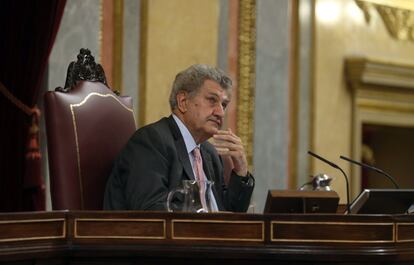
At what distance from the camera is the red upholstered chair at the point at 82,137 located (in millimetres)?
3234

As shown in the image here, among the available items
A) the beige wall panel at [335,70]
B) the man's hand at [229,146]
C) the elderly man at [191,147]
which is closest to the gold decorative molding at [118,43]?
the beige wall panel at [335,70]

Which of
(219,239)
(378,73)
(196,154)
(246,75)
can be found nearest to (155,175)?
(196,154)

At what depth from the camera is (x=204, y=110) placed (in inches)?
139

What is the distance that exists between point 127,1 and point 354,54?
88.9 inches

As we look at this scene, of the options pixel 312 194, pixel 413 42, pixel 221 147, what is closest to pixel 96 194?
pixel 221 147

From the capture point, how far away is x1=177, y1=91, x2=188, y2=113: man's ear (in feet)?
11.7

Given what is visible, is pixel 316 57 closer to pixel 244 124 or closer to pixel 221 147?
pixel 244 124

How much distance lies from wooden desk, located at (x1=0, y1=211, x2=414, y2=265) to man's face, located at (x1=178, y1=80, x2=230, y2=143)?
3.60ft

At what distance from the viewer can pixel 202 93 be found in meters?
3.54

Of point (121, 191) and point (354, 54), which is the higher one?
point (354, 54)

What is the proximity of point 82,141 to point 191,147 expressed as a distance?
0.37 meters

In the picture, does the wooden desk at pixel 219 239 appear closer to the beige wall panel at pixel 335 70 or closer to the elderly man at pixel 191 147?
the elderly man at pixel 191 147

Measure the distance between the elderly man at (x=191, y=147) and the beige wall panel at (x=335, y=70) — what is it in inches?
131

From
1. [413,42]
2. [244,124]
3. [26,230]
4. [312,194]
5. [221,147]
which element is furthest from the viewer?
[413,42]
